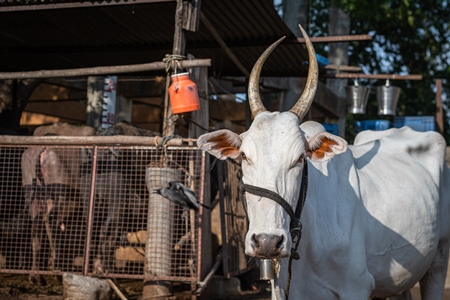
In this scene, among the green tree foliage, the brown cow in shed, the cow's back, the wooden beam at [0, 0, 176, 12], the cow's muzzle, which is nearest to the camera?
the cow's muzzle

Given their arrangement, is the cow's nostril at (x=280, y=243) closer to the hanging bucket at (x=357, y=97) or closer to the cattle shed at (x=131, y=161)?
the cattle shed at (x=131, y=161)

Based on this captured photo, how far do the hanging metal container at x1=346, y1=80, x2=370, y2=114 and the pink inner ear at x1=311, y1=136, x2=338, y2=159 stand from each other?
8.57 m

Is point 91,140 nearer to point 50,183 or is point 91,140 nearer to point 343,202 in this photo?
point 50,183

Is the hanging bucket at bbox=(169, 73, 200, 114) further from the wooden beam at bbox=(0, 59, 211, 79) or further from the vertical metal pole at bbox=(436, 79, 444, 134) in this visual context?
the vertical metal pole at bbox=(436, 79, 444, 134)

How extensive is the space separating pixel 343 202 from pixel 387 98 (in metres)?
7.76

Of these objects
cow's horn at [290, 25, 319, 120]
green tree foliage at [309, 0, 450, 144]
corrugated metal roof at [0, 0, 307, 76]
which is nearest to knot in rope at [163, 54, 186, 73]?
corrugated metal roof at [0, 0, 307, 76]

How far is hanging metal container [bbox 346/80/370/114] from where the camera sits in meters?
12.3

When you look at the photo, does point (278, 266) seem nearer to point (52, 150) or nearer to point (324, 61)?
point (52, 150)

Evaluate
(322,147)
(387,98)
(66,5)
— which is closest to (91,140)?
(66,5)

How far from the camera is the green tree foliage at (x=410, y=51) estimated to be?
19.4 m

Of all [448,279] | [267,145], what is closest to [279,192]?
[267,145]

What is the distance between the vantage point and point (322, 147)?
156 inches

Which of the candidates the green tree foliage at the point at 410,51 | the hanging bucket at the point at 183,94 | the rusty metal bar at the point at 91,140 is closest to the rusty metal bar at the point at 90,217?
the rusty metal bar at the point at 91,140

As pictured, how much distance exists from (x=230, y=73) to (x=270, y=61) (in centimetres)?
99
